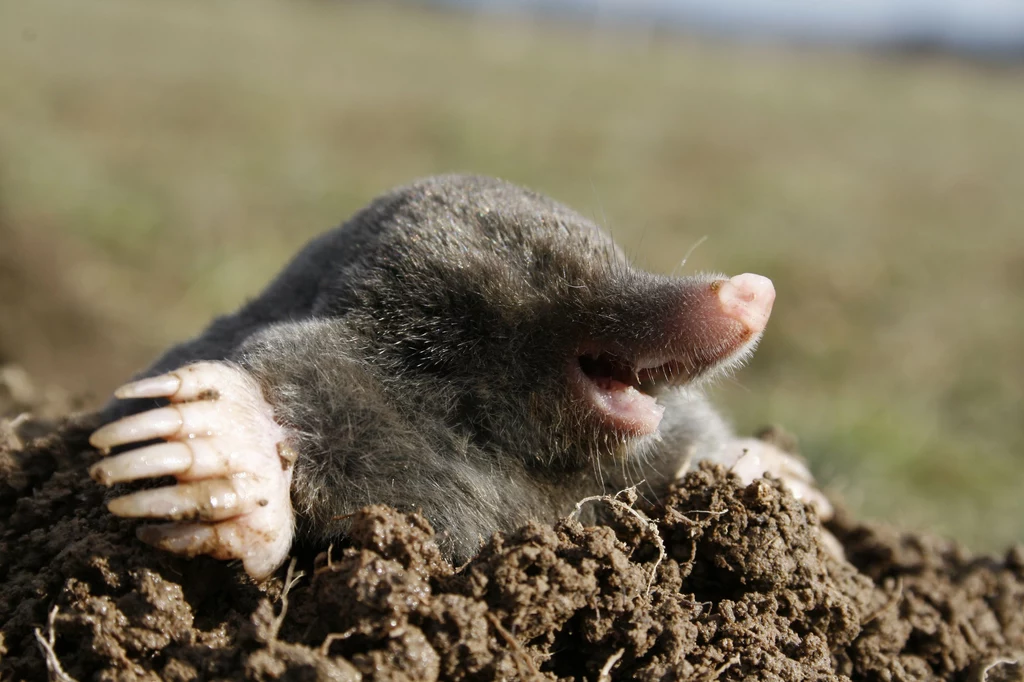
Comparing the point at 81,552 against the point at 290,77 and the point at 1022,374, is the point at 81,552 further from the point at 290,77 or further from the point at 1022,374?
the point at 290,77

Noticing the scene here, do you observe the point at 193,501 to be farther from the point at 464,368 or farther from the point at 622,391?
the point at 622,391

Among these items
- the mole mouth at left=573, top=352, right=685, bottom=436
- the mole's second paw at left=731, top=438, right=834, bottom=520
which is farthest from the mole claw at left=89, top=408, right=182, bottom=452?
the mole's second paw at left=731, top=438, right=834, bottom=520

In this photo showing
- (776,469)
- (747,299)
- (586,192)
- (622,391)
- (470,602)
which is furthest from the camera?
(586,192)

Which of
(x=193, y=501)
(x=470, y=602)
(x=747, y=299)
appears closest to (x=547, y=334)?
(x=747, y=299)

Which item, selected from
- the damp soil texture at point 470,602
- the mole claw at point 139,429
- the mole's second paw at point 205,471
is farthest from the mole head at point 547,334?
the mole claw at point 139,429

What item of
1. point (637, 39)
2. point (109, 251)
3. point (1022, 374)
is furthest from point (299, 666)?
point (637, 39)

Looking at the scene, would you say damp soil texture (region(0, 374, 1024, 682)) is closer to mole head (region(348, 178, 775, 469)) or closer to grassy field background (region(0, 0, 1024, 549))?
mole head (region(348, 178, 775, 469))

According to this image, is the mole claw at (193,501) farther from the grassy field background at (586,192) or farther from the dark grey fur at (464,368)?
the grassy field background at (586,192)
